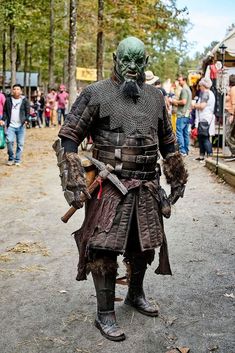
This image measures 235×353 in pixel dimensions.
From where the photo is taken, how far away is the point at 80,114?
3.77 metres

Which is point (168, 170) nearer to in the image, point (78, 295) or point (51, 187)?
point (78, 295)

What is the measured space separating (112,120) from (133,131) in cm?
17

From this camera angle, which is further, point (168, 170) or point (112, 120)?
point (168, 170)

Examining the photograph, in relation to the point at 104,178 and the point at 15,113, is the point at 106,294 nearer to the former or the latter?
the point at 104,178

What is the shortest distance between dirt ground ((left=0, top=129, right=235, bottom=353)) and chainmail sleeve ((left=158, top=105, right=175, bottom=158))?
128cm

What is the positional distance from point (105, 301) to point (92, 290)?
32.4 inches

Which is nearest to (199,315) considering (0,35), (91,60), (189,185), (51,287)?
(51,287)

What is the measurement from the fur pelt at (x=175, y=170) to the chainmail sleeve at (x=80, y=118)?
2.42 ft

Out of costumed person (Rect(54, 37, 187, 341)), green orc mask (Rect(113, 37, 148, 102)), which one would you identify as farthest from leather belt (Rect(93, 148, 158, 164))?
green orc mask (Rect(113, 37, 148, 102))

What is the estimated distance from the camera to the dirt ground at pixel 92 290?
3.77 metres

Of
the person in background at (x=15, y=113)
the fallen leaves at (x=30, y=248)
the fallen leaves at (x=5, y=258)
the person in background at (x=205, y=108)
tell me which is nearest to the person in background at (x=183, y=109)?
the person in background at (x=205, y=108)

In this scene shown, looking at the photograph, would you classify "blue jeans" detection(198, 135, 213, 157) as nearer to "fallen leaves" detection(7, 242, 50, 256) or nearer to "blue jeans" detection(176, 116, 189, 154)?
"blue jeans" detection(176, 116, 189, 154)

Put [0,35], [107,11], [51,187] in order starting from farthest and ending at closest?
1. [0,35]
2. [107,11]
3. [51,187]

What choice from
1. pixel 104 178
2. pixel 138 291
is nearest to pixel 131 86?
pixel 104 178
